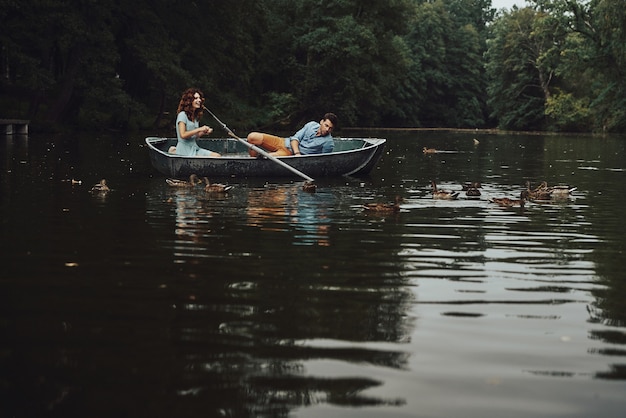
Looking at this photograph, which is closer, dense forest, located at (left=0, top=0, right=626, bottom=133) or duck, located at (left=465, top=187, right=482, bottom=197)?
duck, located at (left=465, top=187, right=482, bottom=197)

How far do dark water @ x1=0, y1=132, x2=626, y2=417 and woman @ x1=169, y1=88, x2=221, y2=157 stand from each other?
5.32 meters

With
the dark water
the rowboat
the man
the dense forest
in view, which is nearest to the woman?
the rowboat

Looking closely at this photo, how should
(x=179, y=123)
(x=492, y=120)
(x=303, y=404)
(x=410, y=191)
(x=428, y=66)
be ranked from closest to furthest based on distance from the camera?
(x=303, y=404) → (x=410, y=191) → (x=179, y=123) → (x=428, y=66) → (x=492, y=120)

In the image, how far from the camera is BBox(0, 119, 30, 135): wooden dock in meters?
33.3

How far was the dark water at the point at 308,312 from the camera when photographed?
4059 mm

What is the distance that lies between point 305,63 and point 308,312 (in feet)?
198


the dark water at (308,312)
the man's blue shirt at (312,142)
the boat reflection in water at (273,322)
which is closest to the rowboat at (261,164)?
the man's blue shirt at (312,142)

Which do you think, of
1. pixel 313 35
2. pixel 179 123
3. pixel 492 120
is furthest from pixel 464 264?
pixel 492 120

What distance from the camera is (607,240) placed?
9.32m

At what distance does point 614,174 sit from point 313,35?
Answer: 4143 centimetres

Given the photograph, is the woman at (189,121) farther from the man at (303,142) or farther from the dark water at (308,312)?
the dark water at (308,312)

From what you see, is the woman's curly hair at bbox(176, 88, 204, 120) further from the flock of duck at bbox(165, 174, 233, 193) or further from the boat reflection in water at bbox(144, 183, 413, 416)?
the boat reflection in water at bbox(144, 183, 413, 416)

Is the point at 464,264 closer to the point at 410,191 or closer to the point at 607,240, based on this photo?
the point at 607,240

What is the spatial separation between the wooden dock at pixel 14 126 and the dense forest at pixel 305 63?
1814mm
